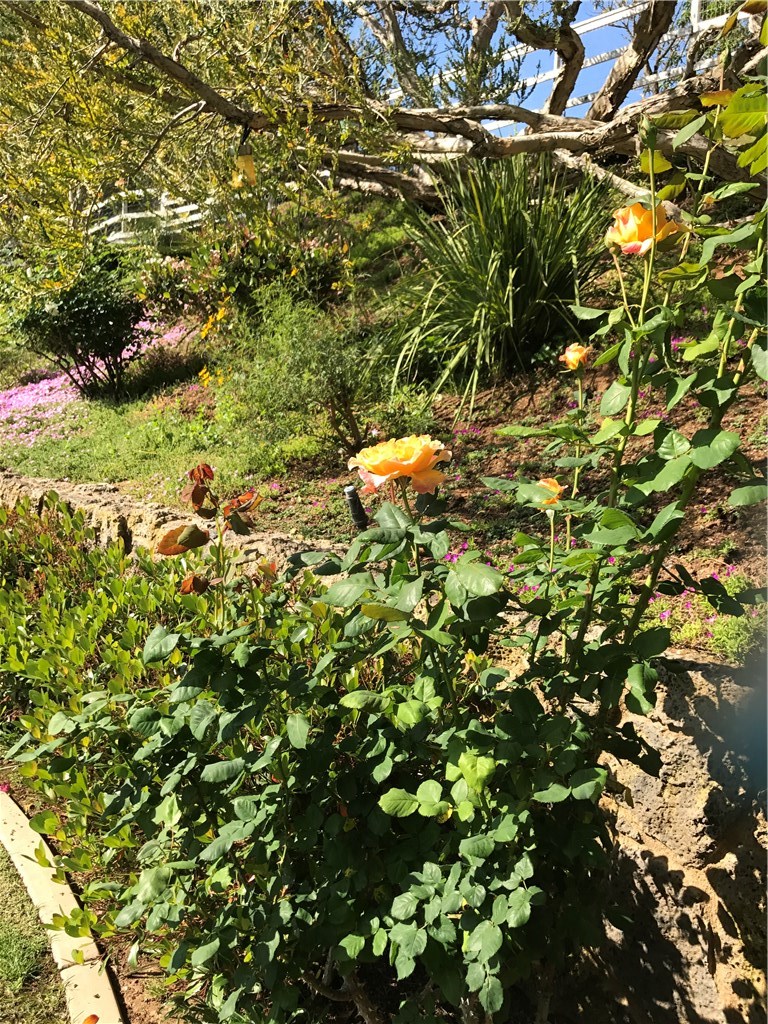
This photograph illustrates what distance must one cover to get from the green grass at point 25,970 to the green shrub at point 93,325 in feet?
21.9

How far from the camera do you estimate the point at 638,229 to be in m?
1.14

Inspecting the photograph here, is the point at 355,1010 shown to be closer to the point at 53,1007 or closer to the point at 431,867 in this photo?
the point at 53,1007

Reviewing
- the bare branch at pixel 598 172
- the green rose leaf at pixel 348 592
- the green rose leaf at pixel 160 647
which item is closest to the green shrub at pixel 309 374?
the bare branch at pixel 598 172

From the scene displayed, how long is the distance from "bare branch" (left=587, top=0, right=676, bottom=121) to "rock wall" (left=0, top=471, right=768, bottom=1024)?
5145 mm

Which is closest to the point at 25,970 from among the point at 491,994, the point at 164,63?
the point at 491,994

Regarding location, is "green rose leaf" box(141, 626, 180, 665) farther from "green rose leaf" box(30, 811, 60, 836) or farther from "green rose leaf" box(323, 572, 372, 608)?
"green rose leaf" box(30, 811, 60, 836)

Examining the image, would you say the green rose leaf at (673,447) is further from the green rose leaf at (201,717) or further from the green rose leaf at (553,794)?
the green rose leaf at (201,717)

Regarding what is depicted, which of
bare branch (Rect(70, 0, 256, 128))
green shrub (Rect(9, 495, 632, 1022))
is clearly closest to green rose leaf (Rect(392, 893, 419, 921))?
green shrub (Rect(9, 495, 632, 1022))

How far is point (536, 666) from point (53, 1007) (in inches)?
59.8

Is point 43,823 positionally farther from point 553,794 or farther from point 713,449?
point 713,449

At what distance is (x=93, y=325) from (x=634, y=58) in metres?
5.75

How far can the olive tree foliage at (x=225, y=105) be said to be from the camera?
11.9 ft

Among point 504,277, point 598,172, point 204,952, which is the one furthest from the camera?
point 504,277

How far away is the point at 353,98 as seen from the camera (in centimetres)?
372
